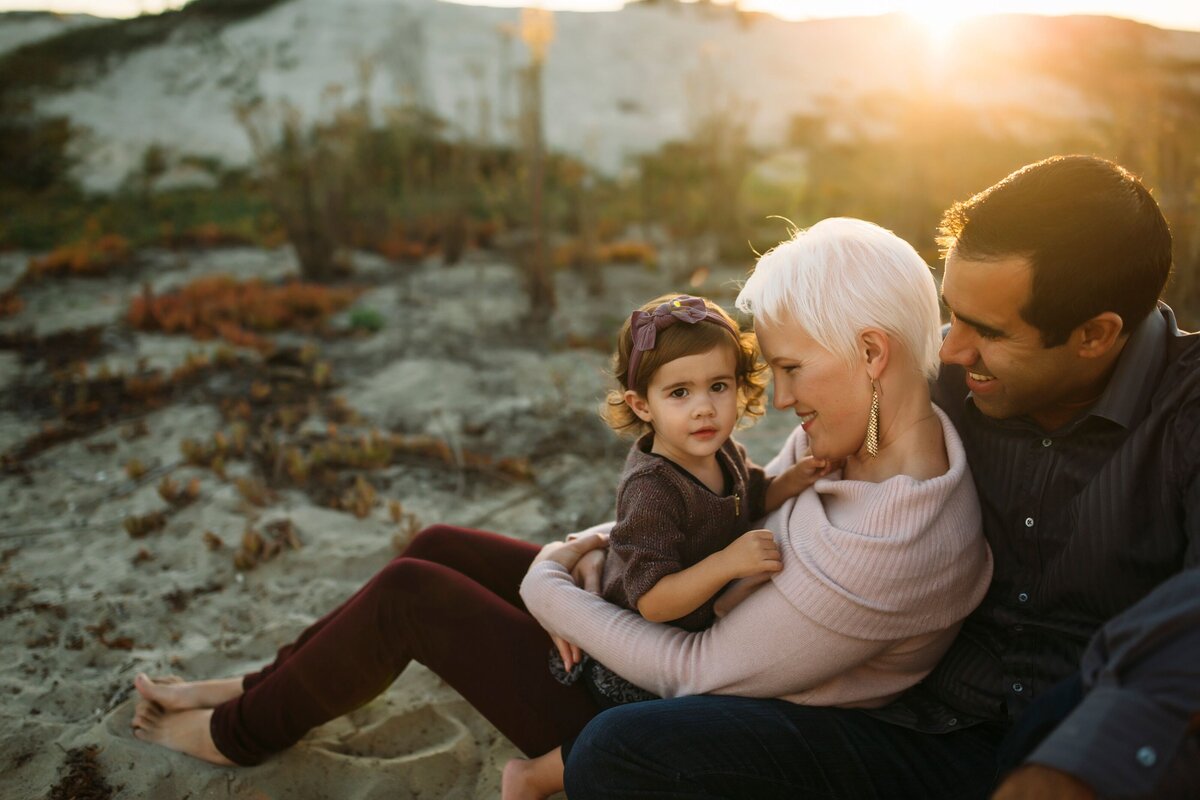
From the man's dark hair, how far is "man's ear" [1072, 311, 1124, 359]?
0.02 metres

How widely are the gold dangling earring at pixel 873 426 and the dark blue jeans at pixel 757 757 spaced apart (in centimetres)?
67

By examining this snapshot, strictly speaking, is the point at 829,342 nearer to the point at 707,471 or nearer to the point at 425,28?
the point at 707,471

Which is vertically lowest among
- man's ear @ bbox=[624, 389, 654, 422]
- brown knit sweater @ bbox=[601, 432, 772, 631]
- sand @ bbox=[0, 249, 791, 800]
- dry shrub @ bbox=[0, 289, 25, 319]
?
sand @ bbox=[0, 249, 791, 800]

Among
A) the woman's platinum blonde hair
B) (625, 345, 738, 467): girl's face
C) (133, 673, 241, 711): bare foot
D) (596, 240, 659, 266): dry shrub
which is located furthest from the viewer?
(596, 240, 659, 266): dry shrub

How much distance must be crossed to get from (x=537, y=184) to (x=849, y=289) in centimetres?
641

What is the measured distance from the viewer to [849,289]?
213cm

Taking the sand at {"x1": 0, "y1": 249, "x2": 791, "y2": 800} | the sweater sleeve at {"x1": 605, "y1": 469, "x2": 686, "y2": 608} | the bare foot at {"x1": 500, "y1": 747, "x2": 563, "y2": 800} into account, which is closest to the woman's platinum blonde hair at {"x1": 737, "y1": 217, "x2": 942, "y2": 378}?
the sweater sleeve at {"x1": 605, "y1": 469, "x2": 686, "y2": 608}

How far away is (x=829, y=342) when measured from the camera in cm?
215

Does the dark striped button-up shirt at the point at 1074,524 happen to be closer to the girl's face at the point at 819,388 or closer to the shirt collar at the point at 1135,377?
the shirt collar at the point at 1135,377

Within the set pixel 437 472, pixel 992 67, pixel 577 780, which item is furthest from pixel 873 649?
pixel 992 67

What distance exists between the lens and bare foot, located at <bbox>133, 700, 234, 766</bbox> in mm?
2672

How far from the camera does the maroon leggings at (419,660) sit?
2391mm

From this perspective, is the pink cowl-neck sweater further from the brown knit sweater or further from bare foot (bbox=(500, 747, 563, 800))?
bare foot (bbox=(500, 747, 563, 800))

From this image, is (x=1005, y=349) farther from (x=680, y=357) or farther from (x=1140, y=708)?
(x=1140, y=708)
